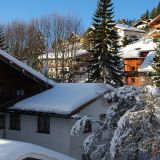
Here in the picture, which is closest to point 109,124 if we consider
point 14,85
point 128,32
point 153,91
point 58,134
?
point 153,91

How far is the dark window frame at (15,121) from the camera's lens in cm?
2159

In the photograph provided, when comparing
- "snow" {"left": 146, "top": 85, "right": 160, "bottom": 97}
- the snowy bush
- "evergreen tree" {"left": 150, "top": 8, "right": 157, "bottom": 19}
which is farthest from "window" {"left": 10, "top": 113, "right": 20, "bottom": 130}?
"evergreen tree" {"left": 150, "top": 8, "right": 157, "bottom": 19}

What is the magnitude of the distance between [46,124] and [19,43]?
3858cm

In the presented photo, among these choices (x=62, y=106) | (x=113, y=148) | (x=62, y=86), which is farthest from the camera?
(x=62, y=86)

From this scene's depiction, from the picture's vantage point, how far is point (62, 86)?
23750 millimetres

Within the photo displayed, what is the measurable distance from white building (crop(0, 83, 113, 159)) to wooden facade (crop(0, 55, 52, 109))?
645mm

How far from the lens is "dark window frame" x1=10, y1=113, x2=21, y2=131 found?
21.6m

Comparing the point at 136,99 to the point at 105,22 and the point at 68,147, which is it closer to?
the point at 68,147

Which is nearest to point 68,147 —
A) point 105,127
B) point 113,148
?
point 105,127

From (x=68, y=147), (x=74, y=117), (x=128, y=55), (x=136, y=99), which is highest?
(x=128, y=55)

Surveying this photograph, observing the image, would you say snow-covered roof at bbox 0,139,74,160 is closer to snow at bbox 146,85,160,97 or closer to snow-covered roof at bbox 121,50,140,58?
snow at bbox 146,85,160,97

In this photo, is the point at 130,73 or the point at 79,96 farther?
the point at 130,73

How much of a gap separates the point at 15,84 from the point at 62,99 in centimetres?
357

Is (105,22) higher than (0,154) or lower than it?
higher
